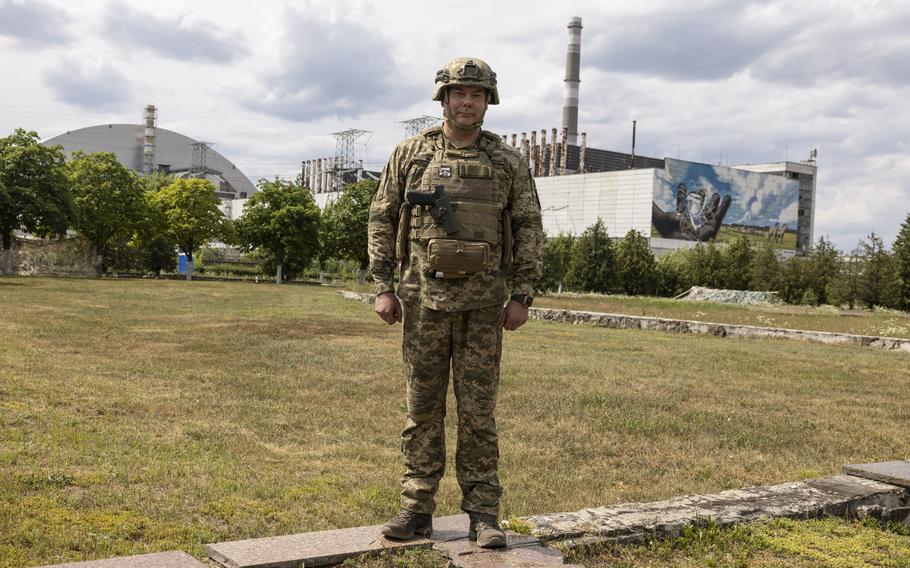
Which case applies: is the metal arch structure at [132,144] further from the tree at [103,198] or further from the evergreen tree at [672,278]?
the evergreen tree at [672,278]

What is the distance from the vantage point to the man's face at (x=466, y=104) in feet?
14.9

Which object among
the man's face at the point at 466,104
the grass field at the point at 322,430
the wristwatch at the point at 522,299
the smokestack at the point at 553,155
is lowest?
the grass field at the point at 322,430

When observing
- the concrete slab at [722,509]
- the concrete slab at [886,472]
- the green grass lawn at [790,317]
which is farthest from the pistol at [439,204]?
the green grass lawn at [790,317]

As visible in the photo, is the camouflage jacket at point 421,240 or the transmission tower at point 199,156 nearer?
the camouflage jacket at point 421,240

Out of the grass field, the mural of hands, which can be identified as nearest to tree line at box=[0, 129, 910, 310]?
the mural of hands

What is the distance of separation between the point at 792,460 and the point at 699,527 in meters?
3.17

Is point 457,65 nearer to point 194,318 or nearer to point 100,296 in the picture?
point 194,318

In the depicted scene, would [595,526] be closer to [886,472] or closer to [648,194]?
[886,472]

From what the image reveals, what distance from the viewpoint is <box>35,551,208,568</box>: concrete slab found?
11.5ft

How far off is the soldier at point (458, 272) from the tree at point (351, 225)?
2023 inches

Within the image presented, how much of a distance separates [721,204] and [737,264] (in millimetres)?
37981

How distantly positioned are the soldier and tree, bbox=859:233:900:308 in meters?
37.9

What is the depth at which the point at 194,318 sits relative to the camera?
2173cm

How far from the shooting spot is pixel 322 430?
316 inches
